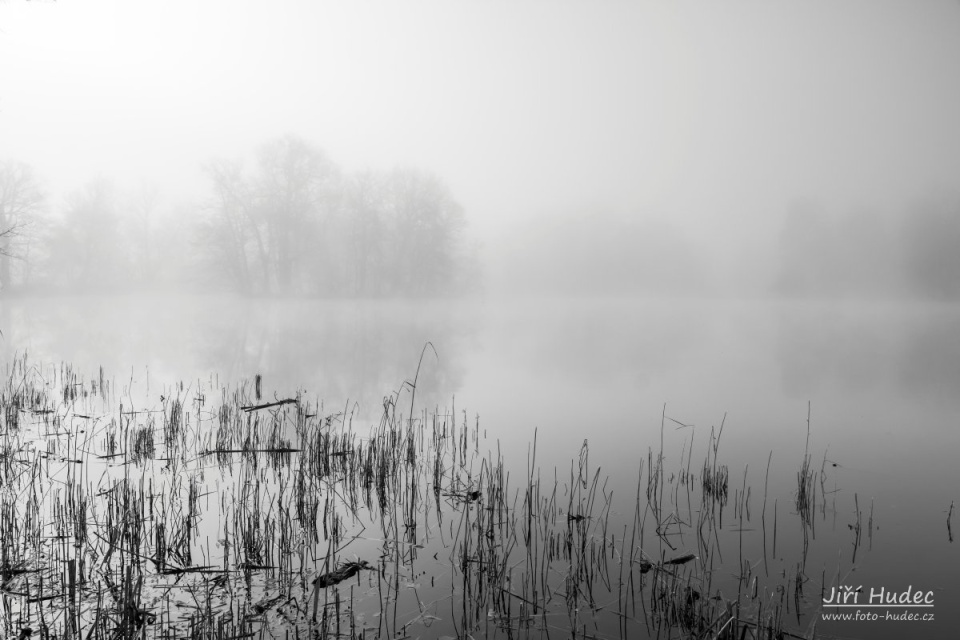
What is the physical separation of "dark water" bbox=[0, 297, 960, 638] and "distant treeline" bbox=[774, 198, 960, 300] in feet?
135

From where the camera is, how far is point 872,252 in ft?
265

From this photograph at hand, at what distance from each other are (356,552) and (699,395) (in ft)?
36.0

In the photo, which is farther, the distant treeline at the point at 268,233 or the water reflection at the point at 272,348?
the distant treeline at the point at 268,233

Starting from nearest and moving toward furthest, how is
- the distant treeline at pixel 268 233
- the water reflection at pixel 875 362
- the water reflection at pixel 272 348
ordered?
the water reflection at pixel 875 362
the water reflection at pixel 272 348
the distant treeline at pixel 268 233

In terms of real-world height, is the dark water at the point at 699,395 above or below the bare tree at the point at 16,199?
below

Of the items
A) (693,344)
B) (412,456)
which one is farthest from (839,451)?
(693,344)

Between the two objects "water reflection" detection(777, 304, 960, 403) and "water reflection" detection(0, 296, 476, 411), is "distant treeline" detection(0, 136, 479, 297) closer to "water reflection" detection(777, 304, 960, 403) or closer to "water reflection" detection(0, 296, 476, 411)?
"water reflection" detection(0, 296, 476, 411)

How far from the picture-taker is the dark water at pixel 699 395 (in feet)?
16.0

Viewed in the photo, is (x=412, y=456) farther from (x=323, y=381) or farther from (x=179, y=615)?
(x=323, y=381)

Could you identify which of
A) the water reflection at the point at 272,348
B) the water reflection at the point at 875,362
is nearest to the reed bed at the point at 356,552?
the water reflection at the point at 272,348

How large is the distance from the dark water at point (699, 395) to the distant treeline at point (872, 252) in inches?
1617

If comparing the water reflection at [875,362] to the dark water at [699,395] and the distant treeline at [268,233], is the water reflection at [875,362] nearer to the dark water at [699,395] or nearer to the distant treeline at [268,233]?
the dark water at [699,395]

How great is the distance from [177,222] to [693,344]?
60.7 metres

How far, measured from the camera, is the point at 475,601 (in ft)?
12.1
